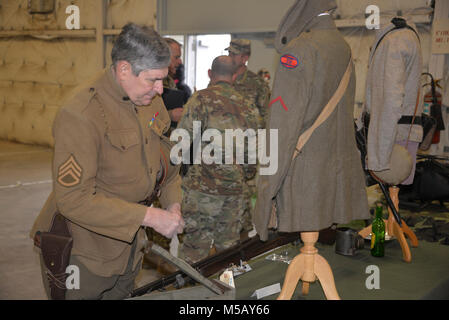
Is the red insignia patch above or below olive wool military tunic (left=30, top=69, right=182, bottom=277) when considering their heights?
above

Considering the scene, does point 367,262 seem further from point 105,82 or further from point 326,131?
point 105,82

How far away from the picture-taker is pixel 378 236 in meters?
2.98

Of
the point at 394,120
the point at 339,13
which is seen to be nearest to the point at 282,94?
the point at 394,120

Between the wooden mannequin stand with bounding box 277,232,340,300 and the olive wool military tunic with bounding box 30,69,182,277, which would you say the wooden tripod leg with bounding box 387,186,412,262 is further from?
the olive wool military tunic with bounding box 30,69,182,277

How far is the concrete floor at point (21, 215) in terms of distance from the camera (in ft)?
12.0

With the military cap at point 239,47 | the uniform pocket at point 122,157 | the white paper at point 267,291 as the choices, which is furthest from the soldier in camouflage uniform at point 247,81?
the uniform pocket at point 122,157

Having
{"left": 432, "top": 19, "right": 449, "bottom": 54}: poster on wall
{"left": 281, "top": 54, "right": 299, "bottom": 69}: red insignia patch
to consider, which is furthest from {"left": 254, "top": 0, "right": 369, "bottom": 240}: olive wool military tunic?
{"left": 432, "top": 19, "right": 449, "bottom": 54}: poster on wall

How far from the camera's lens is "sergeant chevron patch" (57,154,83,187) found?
62.1 inches

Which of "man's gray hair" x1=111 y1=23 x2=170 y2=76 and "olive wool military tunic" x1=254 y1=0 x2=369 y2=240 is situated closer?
"man's gray hair" x1=111 y1=23 x2=170 y2=76

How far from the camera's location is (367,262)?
9.31 feet

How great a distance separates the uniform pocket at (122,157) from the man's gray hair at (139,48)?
0.25 m

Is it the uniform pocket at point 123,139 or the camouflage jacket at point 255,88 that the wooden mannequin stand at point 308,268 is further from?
the camouflage jacket at point 255,88

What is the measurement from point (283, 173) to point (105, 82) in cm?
Result: 77

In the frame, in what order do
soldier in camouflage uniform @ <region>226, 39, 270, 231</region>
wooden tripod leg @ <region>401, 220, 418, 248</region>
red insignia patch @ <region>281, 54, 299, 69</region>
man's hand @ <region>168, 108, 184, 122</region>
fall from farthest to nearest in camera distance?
soldier in camouflage uniform @ <region>226, 39, 270, 231</region> → man's hand @ <region>168, 108, 184, 122</region> → wooden tripod leg @ <region>401, 220, 418, 248</region> → red insignia patch @ <region>281, 54, 299, 69</region>
